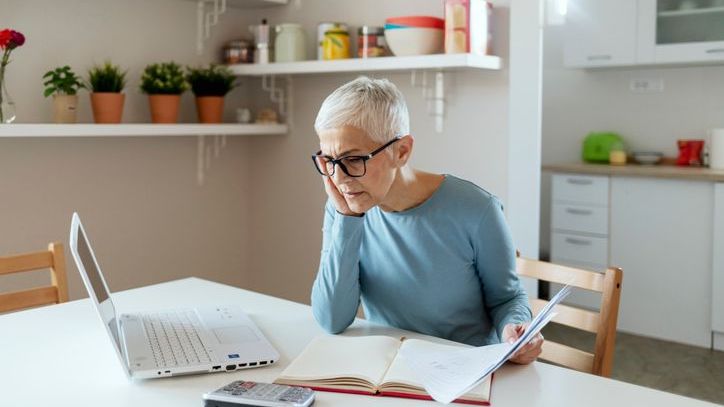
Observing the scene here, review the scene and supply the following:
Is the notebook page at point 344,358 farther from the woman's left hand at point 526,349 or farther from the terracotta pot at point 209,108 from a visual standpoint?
the terracotta pot at point 209,108

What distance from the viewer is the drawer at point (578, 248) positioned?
164 inches

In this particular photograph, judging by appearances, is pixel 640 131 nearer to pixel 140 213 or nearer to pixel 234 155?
pixel 234 155

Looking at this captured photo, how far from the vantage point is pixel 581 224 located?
166 inches

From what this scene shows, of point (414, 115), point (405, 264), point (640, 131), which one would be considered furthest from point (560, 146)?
point (405, 264)

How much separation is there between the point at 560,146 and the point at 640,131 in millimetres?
542

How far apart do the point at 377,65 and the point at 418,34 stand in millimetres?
220

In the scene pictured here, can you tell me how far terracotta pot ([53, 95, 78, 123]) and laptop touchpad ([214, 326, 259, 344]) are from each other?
1.61 metres

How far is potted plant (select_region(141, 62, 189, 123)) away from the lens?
10.4ft

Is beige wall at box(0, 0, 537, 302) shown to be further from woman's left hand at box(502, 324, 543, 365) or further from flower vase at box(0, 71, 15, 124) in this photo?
woman's left hand at box(502, 324, 543, 365)

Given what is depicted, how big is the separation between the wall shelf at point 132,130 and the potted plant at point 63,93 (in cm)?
7

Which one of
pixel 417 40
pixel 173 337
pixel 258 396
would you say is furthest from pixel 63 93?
pixel 258 396

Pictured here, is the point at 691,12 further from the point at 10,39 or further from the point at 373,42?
the point at 10,39

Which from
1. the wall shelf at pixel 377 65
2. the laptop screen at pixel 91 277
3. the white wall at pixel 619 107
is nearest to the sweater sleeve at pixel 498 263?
the laptop screen at pixel 91 277

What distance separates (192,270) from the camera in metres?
3.61
